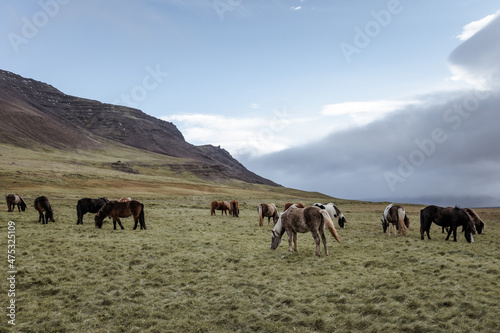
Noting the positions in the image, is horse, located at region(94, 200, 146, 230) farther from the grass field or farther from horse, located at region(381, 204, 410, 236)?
horse, located at region(381, 204, 410, 236)

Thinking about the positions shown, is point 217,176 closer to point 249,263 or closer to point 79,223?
point 79,223

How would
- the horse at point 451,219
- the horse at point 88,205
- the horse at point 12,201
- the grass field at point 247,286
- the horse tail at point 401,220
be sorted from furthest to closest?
1. the horse at point 12,201
2. the horse at point 88,205
3. the horse tail at point 401,220
4. the horse at point 451,219
5. the grass field at point 247,286

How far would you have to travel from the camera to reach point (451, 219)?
17.4 meters

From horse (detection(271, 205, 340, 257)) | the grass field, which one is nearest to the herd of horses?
horse (detection(271, 205, 340, 257))

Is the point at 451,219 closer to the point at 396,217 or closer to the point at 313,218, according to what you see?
the point at 396,217

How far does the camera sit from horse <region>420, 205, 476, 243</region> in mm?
16938

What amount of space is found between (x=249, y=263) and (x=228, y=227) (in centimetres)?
1140

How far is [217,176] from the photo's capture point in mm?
150875

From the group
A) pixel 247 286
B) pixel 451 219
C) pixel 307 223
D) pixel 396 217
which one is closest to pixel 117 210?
pixel 307 223

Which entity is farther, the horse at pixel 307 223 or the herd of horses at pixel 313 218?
the herd of horses at pixel 313 218

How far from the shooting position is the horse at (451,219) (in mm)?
16938

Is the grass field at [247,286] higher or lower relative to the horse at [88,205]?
lower

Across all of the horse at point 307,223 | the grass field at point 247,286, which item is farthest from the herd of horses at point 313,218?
the grass field at point 247,286

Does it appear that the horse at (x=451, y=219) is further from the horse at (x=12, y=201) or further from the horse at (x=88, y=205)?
the horse at (x=12, y=201)
